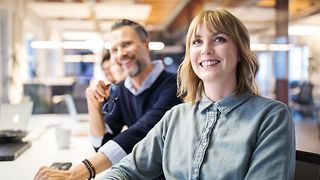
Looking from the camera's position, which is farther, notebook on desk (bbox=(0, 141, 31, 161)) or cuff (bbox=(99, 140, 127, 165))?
notebook on desk (bbox=(0, 141, 31, 161))

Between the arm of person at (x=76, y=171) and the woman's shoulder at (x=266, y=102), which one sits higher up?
the woman's shoulder at (x=266, y=102)

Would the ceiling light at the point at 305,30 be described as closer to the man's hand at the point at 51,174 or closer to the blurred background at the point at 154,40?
the blurred background at the point at 154,40

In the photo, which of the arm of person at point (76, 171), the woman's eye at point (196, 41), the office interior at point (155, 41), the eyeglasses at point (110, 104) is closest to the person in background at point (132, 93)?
the eyeglasses at point (110, 104)

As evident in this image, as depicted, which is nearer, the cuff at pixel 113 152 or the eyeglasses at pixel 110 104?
the cuff at pixel 113 152

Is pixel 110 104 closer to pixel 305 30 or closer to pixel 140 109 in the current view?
pixel 140 109

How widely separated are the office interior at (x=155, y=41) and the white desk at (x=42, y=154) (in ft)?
4.71

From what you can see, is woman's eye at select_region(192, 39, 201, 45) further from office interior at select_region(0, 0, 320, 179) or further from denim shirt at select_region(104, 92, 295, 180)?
office interior at select_region(0, 0, 320, 179)

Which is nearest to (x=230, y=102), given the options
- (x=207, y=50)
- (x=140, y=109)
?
(x=207, y=50)

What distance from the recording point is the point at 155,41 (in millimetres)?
8445

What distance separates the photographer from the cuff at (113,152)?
148 cm

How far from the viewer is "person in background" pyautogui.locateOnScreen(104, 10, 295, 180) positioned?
1.05m

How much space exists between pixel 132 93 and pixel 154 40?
19.9 ft

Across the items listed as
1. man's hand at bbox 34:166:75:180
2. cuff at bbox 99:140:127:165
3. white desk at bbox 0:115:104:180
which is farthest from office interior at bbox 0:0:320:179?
man's hand at bbox 34:166:75:180

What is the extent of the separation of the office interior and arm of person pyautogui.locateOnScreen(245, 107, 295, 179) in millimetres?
3045
